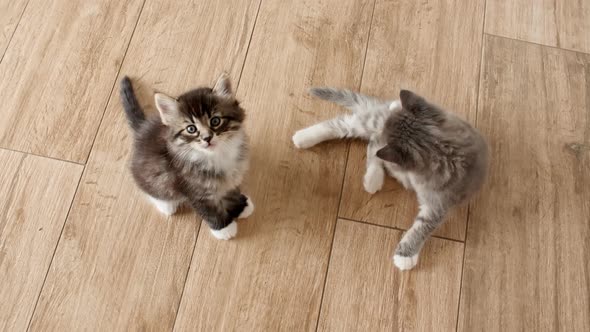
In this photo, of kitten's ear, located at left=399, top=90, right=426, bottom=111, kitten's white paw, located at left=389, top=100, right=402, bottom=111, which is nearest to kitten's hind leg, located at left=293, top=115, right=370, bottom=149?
kitten's white paw, located at left=389, top=100, right=402, bottom=111

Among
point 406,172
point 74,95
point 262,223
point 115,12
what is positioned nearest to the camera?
point 406,172

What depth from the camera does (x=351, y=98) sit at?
5.52 ft

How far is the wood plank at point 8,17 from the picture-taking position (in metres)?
1.83

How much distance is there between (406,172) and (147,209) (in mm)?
791

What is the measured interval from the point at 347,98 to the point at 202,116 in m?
0.59

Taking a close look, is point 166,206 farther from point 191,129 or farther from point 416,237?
point 416,237

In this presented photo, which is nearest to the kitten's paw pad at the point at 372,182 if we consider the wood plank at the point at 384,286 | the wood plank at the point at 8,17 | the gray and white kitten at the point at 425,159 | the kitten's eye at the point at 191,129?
the gray and white kitten at the point at 425,159

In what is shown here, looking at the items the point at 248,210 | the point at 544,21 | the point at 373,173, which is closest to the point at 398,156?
the point at 373,173

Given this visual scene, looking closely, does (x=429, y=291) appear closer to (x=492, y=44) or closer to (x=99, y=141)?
(x=492, y=44)

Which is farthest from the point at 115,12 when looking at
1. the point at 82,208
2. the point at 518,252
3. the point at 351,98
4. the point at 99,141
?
the point at 518,252

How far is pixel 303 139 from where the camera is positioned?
1.65 m

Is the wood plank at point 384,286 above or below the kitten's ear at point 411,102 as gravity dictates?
below

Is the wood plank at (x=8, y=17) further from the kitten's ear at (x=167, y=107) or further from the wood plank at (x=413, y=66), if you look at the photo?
the wood plank at (x=413, y=66)

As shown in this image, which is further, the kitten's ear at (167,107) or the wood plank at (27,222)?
the wood plank at (27,222)
